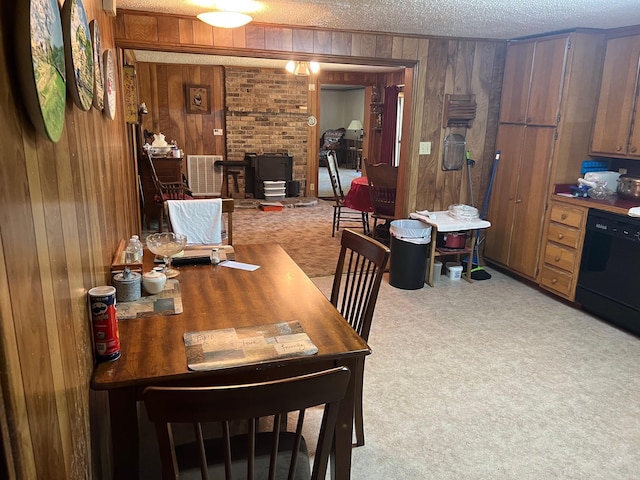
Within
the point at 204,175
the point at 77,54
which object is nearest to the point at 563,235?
the point at 77,54

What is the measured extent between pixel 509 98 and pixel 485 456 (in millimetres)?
3409

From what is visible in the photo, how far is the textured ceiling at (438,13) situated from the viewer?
10.1ft

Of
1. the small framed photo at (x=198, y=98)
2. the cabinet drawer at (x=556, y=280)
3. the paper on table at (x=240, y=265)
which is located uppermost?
the small framed photo at (x=198, y=98)

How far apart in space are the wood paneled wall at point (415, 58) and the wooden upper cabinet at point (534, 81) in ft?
0.54

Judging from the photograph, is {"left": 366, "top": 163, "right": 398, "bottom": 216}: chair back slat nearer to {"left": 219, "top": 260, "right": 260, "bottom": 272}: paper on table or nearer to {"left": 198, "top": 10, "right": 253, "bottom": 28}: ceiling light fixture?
{"left": 198, "top": 10, "right": 253, "bottom": 28}: ceiling light fixture

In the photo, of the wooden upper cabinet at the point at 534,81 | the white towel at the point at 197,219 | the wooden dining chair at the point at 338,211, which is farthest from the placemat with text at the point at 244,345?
the wooden dining chair at the point at 338,211

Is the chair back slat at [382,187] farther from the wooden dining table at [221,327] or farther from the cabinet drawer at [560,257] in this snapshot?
the wooden dining table at [221,327]

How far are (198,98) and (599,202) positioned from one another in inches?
245

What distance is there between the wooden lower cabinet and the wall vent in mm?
5526

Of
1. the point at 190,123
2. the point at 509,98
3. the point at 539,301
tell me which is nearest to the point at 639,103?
the point at 509,98

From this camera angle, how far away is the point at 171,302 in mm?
1864

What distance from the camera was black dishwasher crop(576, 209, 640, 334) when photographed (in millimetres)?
3324

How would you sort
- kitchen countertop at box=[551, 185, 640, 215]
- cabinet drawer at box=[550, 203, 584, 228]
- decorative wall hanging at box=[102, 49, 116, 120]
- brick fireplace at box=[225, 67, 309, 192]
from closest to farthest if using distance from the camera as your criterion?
decorative wall hanging at box=[102, 49, 116, 120] < kitchen countertop at box=[551, 185, 640, 215] < cabinet drawer at box=[550, 203, 584, 228] < brick fireplace at box=[225, 67, 309, 192]

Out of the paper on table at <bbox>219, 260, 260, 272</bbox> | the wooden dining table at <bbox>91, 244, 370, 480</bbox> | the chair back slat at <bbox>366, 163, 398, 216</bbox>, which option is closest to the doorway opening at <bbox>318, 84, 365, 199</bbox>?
the chair back slat at <bbox>366, 163, 398, 216</bbox>
